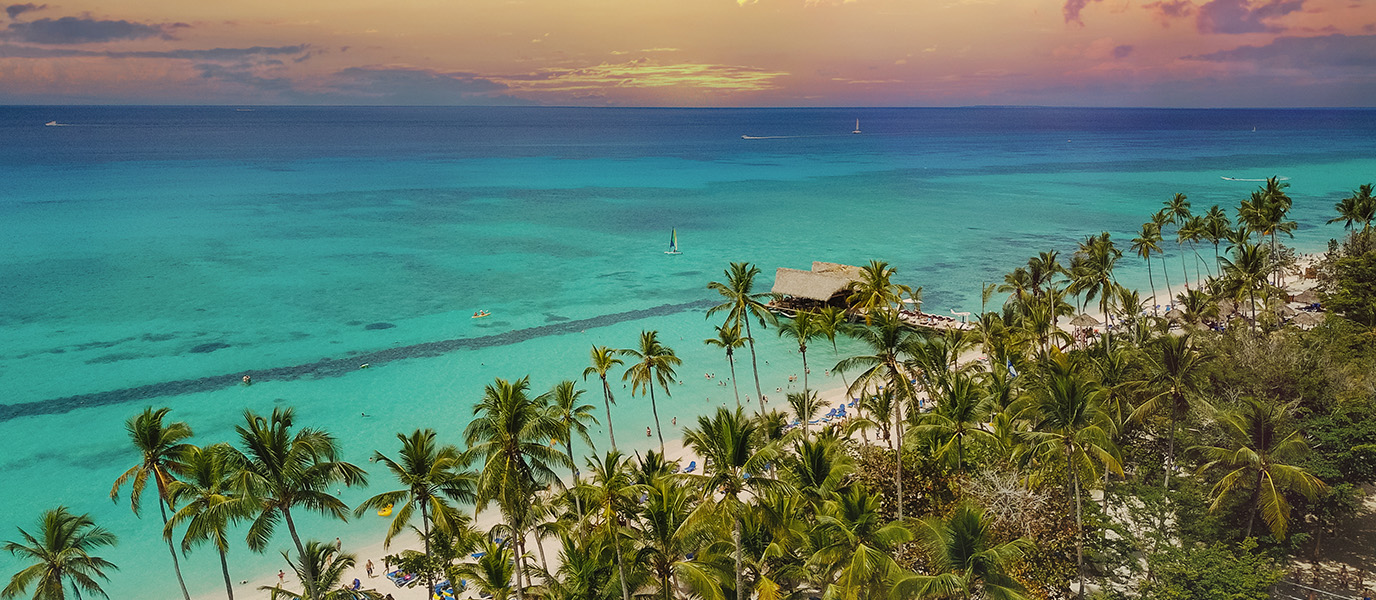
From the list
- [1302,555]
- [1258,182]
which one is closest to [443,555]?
[1302,555]

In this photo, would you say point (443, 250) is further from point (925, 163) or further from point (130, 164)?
point (925, 163)

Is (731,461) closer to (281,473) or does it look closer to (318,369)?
(281,473)

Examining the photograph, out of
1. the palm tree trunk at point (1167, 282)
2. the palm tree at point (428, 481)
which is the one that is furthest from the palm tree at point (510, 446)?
the palm tree trunk at point (1167, 282)

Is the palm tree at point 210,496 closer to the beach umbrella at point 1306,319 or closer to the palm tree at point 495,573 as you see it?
the palm tree at point 495,573

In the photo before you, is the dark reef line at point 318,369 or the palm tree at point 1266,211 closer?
the dark reef line at point 318,369

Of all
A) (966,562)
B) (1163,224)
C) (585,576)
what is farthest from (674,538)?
(1163,224)
